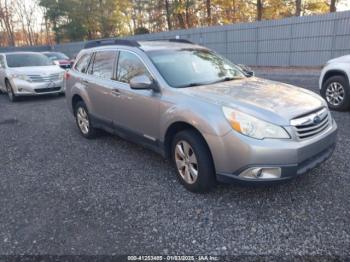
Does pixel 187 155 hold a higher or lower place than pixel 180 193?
higher

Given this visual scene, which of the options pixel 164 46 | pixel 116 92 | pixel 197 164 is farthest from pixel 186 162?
pixel 164 46

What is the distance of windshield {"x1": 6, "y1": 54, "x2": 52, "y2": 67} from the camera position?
10398mm

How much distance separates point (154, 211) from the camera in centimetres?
320

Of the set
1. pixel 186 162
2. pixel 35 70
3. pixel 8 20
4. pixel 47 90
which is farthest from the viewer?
pixel 8 20

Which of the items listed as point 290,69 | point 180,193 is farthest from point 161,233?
point 290,69

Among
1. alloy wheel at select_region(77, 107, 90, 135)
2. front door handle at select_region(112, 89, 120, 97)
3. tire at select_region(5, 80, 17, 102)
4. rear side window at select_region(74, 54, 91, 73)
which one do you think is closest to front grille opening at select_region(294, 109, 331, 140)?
front door handle at select_region(112, 89, 120, 97)

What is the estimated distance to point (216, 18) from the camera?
32.0 meters

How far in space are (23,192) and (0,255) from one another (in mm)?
1241

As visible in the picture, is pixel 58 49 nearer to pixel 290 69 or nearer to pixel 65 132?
pixel 290 69

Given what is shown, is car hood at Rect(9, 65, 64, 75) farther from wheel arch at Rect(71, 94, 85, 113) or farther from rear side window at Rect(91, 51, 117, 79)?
rear side window at Rect(91, 51, 117, 79)

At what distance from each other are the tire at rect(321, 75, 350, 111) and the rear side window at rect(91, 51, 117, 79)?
14.9 feet

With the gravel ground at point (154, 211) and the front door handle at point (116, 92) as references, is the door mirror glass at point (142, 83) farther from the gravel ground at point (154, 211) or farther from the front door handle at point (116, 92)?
the gravel ground at point (154, 211)

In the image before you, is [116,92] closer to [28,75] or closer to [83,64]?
[83,64]

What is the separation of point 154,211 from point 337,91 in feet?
16.5
